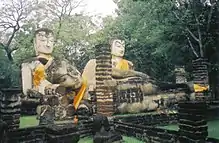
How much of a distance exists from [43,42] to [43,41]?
4 centimetres

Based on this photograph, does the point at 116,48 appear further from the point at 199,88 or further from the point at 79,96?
the point at 199,88

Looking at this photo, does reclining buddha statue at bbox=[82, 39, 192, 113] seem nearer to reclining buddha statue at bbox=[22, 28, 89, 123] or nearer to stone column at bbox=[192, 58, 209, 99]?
reclining buddha statue at bbox=[22, 28, 89, 123]

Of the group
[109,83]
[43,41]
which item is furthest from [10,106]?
[43,41]

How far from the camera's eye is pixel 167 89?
39.1 ft

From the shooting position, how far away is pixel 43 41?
12.1 metres

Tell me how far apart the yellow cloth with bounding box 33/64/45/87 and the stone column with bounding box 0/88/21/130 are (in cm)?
443

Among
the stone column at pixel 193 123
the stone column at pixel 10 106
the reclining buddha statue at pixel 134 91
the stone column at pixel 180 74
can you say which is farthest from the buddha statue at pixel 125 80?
the stone column at pixel 193 123

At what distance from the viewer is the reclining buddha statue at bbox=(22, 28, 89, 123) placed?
10.4m

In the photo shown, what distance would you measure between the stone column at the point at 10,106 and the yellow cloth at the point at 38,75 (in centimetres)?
443

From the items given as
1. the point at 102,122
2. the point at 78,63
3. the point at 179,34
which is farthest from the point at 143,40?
the point at 102,122

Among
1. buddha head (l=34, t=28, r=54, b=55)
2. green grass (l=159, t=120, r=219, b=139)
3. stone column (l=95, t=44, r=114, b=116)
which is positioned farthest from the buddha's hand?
buddha head (l=34, t=28, r=54, b=55)

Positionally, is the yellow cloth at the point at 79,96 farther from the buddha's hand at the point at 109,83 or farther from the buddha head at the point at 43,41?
the buddha head at the point at 43,41

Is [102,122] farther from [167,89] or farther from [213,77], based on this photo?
[213,77]

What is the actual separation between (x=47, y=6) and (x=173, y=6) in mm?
10202
